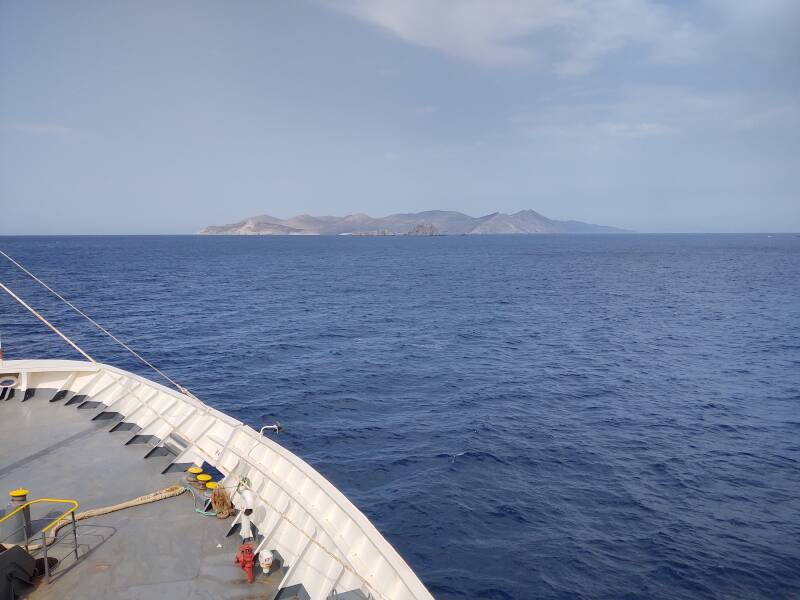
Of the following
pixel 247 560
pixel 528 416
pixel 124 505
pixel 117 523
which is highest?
pixel 247 560

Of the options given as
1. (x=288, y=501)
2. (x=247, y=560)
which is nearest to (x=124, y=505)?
(x=288, y=501)

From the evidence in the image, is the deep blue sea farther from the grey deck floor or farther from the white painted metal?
the grey deck floor

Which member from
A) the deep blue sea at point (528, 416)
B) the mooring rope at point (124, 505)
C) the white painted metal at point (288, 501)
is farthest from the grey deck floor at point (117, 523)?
the deep blue sea at point (528, 416)

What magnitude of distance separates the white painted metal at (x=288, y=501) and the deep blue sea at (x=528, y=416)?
7.32 m

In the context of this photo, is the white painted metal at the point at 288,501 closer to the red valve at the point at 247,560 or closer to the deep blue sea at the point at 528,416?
the red valve at the point at 247,560

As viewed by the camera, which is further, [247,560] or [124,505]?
[124,505]

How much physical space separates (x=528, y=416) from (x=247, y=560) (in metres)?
23.9

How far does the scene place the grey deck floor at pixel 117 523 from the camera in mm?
9492

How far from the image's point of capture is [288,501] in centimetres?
1161

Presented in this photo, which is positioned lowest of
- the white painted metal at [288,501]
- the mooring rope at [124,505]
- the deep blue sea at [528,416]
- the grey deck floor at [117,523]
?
the deep blue sea at [528,416]

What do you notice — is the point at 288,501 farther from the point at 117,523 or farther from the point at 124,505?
the point at 124,505

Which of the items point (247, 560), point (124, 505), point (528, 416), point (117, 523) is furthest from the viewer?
point (528, 416)

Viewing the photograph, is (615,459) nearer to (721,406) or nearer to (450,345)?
(721,406)

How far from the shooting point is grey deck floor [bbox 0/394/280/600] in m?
9.49
